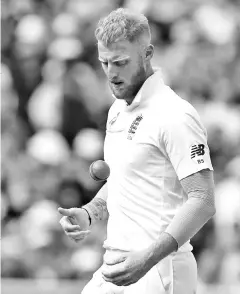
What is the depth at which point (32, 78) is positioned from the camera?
255 inches

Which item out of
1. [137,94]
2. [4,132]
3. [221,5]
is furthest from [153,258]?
[221,5]

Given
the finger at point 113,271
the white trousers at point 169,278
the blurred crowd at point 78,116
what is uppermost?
the finger at point 113,271

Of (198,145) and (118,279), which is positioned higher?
(198,145)

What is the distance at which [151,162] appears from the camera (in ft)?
8.48

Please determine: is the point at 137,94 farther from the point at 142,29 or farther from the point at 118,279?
the point at 118,279

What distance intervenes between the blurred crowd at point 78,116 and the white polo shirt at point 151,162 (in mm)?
3122

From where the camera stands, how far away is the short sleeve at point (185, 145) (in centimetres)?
249

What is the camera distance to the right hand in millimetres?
2684

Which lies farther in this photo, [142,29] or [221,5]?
[221,5]

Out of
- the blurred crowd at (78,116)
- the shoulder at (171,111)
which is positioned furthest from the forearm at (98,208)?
→ the blurred crowd at (78,116)

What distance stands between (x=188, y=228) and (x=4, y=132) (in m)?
4.09

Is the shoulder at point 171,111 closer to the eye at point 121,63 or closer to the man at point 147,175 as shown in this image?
the man at point 147,175

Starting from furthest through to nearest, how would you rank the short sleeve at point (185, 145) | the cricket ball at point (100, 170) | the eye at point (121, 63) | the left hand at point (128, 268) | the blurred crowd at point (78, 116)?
1. the blurred crowd at point (78, 116)
2. the cricket ball at point (100, 170)
3. the eye at point (121, 63)
4. the short sleeve at point (185, 145)
5. the left hand at point (128, 268)

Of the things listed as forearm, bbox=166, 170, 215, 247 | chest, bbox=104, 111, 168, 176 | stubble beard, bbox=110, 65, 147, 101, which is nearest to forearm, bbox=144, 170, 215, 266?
forearm, bbox=166, 170, 215, 247
